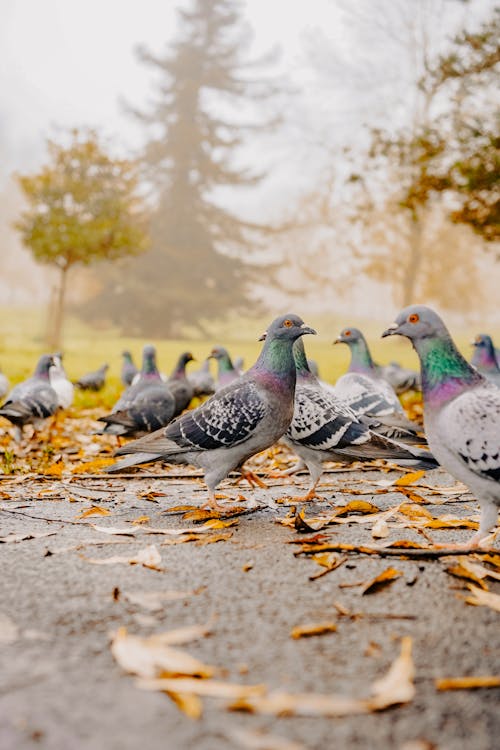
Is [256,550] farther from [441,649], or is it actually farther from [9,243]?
[9,243]

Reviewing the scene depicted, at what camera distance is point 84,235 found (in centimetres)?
2112

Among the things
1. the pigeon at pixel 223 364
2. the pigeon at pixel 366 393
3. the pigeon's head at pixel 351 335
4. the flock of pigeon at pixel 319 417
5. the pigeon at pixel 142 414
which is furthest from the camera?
the pigeon at pixel 223 364

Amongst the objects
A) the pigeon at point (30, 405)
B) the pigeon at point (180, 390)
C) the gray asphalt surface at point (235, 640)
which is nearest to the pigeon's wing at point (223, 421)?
the gray asphalt surface at point (235, 640)

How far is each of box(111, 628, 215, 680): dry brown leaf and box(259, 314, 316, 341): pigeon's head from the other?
7.54ft

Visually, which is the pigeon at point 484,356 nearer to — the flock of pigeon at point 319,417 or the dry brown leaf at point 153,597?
the flock of pigeon at point 319,417

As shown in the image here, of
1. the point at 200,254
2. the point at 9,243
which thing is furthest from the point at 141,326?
the point at 9,243

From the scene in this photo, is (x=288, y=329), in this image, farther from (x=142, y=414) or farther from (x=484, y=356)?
(x=484, y=356)

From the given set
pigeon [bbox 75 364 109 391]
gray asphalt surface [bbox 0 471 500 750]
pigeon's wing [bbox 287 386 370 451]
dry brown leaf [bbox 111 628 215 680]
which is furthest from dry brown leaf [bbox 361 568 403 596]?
pigeon [bbox 75 364 109 391]

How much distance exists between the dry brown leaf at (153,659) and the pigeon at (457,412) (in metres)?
1.44

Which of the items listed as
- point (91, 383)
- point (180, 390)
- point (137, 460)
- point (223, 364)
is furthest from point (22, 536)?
point (91, 383)

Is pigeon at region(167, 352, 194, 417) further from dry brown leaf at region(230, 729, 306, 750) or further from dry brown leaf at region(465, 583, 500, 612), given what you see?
dry brown leaf at region(230, 729, 306, 750)

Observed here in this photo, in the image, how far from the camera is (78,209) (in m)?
22.3

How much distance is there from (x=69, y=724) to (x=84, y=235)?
20.9 metres

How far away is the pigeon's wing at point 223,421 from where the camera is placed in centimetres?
371
